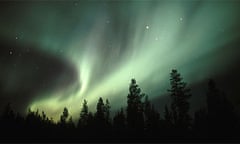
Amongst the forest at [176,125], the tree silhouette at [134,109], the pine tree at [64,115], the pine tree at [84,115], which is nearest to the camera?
the forest at [176,125]

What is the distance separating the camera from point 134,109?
4112 cm

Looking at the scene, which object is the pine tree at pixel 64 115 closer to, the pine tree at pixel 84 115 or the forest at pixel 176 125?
the pine tree at pixel 84 115

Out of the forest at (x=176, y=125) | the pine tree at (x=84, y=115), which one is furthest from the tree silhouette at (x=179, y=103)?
the pine tree at (x=84, y=115)

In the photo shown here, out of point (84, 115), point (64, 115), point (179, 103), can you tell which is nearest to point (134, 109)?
point (179, 103)

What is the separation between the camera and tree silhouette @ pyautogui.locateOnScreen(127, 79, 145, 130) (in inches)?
1538

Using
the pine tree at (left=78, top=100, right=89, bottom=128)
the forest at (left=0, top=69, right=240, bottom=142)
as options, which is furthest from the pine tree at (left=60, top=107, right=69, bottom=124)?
the forest at (left=0, top=69, right=240, bottom=142)

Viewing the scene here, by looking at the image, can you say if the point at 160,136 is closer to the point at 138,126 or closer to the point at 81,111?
the point at 138,126

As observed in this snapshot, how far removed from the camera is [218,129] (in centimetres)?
3117

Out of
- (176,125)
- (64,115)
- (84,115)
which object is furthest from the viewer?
(64,115)

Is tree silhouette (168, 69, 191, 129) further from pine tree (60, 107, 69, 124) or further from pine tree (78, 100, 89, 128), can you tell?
pine tree (60, 107, 69, 124)

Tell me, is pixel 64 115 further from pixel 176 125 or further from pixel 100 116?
pixel 176 125

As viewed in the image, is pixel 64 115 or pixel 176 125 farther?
pixel 64 115

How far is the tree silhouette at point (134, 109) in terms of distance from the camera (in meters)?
39.1

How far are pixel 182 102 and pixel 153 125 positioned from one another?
833 centimetres
